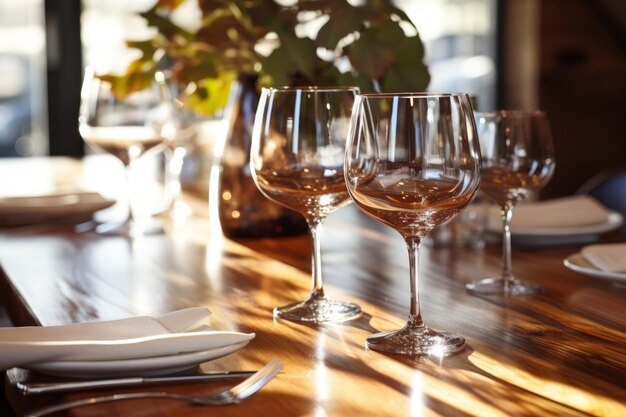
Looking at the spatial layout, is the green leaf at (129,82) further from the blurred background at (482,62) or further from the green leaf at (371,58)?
the blurred background at (482,62)

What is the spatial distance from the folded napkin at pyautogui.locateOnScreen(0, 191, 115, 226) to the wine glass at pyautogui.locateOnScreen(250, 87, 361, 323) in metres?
0.78

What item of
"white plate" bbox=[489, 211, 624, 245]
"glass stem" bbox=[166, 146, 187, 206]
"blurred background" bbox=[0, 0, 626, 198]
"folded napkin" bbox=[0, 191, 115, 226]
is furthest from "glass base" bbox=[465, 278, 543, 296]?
"blurred background" bbox=[0, 0, 626, 198]

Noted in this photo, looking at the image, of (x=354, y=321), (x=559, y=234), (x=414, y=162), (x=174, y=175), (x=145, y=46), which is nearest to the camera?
(x=414, y=162)

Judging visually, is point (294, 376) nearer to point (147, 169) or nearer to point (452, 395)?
point (452, 395)

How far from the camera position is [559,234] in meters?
1.43

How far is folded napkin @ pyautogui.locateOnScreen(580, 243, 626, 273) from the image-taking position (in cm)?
112

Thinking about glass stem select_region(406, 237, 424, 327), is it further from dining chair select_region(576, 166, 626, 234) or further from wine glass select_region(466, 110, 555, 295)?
dining chair select_region(576, 166, 626, 234)

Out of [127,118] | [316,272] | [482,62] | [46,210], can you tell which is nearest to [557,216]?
[316,272]

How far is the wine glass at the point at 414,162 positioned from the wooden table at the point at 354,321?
0.24 feet

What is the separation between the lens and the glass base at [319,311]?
0.97m

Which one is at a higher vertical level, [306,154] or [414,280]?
[306,154]

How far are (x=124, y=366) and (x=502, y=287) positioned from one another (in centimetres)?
53

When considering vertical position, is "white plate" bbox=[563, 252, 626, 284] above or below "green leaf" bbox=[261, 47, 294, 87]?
below

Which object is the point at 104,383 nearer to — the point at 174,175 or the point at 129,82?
the point at 129,82
